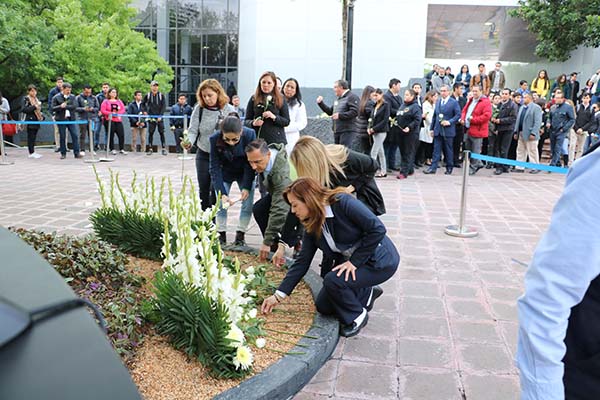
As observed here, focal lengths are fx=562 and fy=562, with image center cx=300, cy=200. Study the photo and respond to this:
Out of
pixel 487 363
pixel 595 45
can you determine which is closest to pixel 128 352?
pixel 487 363

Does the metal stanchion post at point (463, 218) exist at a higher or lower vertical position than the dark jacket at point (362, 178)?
lower

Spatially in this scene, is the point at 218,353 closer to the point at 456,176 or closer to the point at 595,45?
the point at 456,176

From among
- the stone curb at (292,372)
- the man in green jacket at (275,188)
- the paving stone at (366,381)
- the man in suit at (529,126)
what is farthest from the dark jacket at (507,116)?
the paving stone at (366,381)

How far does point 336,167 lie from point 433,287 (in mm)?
1556

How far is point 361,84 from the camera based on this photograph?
65.8 feet

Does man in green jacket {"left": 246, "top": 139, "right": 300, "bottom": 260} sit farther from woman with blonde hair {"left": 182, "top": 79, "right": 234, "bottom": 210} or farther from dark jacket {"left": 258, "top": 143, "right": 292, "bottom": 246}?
woman with blonde hair {"left": 182, "top": 79, "right": 234, "bottom": 210}

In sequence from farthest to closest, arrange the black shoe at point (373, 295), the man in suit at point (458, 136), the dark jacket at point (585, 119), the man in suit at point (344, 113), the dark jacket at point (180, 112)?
the dark jacket at point (180, 112), the dark jacket at point (585, 119), the man in suit at point (458, 136), the man in suit at point (344, 113), the black shoe at point (373, 295)

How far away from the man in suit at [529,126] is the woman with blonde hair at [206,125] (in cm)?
920

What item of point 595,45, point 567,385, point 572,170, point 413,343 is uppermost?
point 595,45

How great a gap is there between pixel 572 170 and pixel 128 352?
8.74ft

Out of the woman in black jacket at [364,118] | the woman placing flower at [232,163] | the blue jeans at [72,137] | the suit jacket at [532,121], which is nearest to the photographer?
the woman placing flower at [232,163]

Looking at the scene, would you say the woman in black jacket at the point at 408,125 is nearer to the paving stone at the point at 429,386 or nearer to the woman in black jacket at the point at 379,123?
the woman in black jacket at the point at 379,123

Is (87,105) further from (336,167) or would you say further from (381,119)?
(336,167)

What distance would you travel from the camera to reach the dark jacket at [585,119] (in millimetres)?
13898
